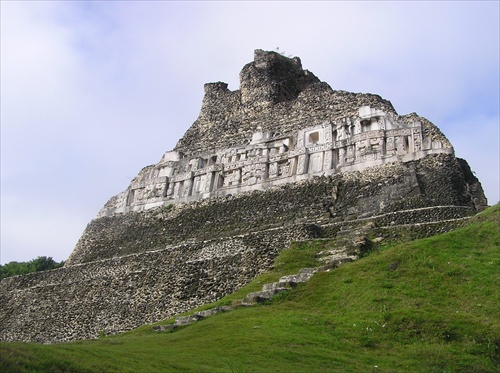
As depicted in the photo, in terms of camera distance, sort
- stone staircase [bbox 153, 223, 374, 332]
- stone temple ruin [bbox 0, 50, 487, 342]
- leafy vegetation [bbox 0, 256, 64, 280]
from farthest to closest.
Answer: leafy vegetation [bbox 0, 256, 64, 280], stone temple ruin [bbox 0, 50, 487, 342], stone staircase [bbox 153, 223, 374, 332]

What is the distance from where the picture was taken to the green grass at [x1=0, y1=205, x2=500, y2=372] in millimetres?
10766

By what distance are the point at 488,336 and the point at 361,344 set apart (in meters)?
2.46

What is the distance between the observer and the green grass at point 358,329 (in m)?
10.8

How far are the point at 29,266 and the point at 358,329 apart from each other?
39.1m

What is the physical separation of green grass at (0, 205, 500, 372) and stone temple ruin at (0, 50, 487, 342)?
353cm

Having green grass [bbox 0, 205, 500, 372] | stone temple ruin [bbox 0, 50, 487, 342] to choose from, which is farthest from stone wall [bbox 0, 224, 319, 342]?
green grass [bbox 0, 205, 500, 372]

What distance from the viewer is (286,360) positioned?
37.2 feet

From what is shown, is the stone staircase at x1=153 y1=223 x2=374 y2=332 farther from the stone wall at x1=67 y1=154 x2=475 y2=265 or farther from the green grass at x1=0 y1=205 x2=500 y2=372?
the stone wall at x1=67 y1=154 x2=475 y2=265

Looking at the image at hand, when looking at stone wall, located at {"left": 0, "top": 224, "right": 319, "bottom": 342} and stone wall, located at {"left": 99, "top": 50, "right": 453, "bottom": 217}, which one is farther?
stone wall, located at {"left": 99, "top": 50, "right": 453, "bottom": 217}

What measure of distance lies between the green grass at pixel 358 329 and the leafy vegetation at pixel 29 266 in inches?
1255

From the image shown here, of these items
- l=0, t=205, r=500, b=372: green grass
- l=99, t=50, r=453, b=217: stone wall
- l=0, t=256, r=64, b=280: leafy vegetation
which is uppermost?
l=99, t=50, r=453, b=217: stone wall

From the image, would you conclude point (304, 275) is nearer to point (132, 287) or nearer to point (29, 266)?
point (132, 287)

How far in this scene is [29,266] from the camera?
155ft

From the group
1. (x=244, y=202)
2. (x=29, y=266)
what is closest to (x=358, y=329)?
(x=244, y=202)
